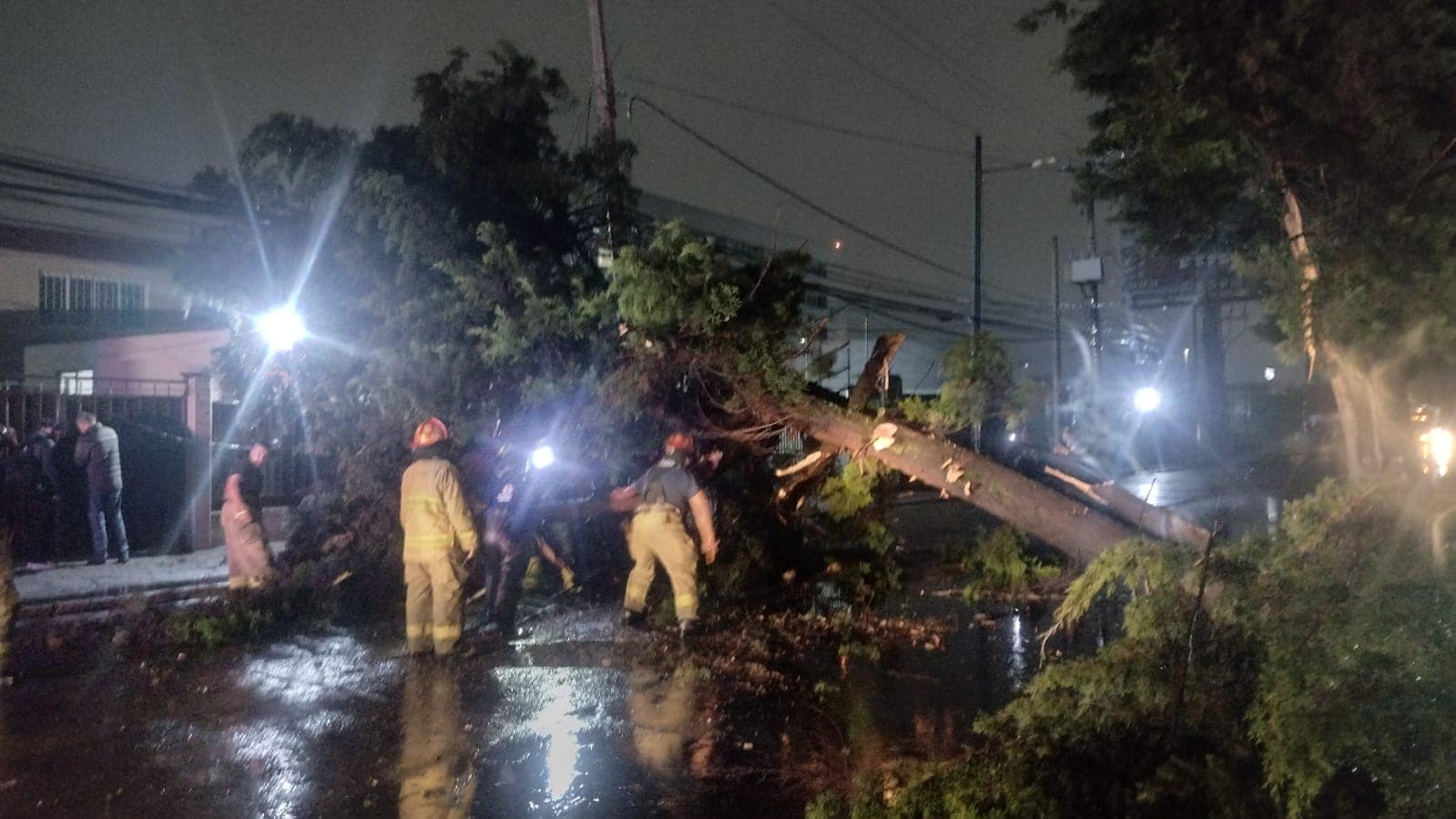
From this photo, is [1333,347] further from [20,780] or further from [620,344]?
[20,780]

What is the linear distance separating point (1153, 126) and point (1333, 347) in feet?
6.18

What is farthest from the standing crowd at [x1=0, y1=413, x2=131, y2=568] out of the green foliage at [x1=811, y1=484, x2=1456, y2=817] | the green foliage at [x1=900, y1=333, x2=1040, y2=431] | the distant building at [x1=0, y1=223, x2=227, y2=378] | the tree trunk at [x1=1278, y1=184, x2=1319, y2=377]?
the tree trunk at [x1=1278, y1=184, x2=1319, y2=377]

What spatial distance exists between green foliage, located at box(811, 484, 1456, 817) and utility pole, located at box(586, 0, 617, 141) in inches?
311

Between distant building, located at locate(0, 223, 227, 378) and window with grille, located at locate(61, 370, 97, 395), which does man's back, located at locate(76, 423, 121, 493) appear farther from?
distant building, located at locate(0, 223, 227, 378)

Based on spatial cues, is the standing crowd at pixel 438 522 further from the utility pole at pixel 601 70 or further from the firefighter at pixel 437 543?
the utility pole at pixel 601 70

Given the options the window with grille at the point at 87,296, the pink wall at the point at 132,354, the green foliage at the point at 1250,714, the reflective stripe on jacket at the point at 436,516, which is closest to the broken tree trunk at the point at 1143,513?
the green foliage at the point at 1250,714

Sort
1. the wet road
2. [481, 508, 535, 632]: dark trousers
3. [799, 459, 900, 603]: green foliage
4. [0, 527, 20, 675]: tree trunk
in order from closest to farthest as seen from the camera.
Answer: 1. the wet road
2. [0, 527, 20, 675]: tree trunk
3. [481, 508, 535, 632]: dark trousers
4. [799, 459, 900, 603]: green foliage

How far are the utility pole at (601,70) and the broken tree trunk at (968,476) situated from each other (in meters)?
4.40

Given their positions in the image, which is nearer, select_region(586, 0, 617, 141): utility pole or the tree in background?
the tree in background

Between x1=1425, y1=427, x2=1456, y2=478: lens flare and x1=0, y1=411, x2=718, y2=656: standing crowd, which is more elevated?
x1=1425, y1=427, x2=1456, y2=478: lens flare

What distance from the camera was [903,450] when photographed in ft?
27.3

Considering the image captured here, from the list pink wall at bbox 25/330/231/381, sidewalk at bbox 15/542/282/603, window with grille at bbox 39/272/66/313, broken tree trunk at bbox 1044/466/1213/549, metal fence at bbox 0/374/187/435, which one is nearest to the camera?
broken tree trunk at bbox 1044/466/1213/549

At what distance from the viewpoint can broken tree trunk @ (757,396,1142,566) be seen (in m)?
7.88

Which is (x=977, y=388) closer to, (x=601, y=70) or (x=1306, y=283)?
(x=1306, y=283)
